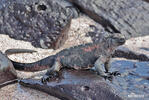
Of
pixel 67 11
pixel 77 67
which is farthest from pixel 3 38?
pixel 77 67

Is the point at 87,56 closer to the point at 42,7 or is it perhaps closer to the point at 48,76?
the point at 48,76

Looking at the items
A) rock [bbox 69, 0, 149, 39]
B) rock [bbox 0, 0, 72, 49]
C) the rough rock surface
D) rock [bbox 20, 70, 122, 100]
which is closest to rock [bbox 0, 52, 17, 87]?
the rough rock surface

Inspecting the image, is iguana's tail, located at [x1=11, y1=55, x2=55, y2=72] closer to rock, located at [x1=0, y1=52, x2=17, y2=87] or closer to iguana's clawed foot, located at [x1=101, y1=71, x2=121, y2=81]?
rock, located at [x1=0, y1=52, x2=17, y2=87]

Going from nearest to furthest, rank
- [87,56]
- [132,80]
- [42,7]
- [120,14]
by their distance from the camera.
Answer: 1. [132,80]
2. [87,56]
3. [42,7]
4. [120,14]

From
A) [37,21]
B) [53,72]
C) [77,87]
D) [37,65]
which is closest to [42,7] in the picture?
[37,21]

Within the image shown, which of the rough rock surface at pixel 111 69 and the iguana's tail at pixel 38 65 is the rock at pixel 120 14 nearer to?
the rough rock surface at pixel 111 69

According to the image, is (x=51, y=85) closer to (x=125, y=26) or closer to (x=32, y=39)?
(x=32, y=39)
